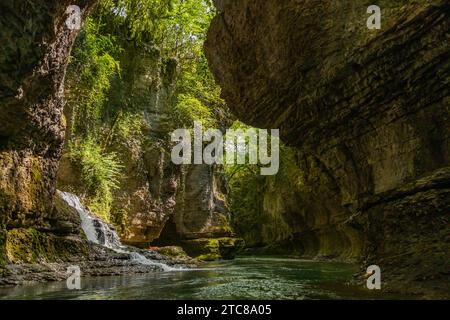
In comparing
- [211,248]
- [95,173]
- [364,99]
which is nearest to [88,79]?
[95,173]

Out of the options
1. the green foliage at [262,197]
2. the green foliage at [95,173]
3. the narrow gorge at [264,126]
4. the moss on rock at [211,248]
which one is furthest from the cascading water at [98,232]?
the green foliage at [262,197]

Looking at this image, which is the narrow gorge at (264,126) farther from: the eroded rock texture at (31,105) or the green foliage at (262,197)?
the green foliage at (262,197)

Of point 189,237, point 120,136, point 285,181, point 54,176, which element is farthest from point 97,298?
point 285,181

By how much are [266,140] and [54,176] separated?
17.8 meters

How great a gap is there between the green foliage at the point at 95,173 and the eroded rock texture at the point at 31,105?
5023 mm

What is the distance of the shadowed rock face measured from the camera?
219 inches

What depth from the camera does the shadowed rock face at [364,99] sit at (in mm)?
5570

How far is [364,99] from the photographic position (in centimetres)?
795

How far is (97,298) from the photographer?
4.96m

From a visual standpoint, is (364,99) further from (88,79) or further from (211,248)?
(211,248)

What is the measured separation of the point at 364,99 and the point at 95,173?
10118mm

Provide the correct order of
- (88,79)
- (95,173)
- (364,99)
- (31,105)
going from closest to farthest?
(31,105) → (364,99) → (88,79) → (95,173)
